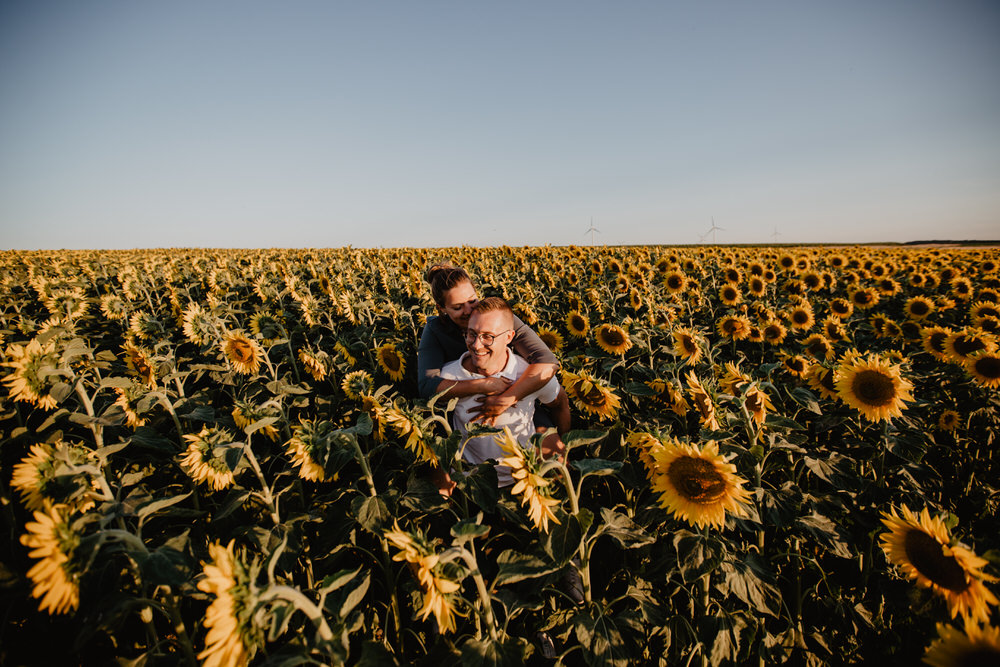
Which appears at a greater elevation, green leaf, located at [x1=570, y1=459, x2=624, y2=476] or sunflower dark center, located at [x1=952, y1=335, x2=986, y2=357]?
green leaf, located at [x1=570, y1=459, x2=624, y2=476]

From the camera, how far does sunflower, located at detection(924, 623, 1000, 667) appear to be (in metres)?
1.03

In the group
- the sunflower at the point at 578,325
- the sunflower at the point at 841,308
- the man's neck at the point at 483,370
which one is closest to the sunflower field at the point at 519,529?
the man's neck at the point at 483,370

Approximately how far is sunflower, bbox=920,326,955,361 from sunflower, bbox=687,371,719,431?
3.68 metres

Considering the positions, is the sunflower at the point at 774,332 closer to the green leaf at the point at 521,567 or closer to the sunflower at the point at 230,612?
the green leaf at the point at 521,567

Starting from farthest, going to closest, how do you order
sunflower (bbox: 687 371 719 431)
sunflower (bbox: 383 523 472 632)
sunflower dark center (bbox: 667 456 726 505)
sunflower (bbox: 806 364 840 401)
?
sunflower (bbox: 806 364 840 401) → sunflower (bbox: 687 371 719 431) → sunflower dark center (bbox: 667 456 726 505) → sunflower (bbox: 383 523 472 632)

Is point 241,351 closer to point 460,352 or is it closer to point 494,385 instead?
point 460,352

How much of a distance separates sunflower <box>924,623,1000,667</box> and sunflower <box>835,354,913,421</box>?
Answer: 5.29 ft

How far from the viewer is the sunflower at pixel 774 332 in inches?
188

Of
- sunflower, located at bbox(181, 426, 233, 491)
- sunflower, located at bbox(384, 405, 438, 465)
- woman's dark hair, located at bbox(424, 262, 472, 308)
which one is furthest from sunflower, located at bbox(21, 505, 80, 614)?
woman's dark hair, located at bbox(424, 262, 472, 308)

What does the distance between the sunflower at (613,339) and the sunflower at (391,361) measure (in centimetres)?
210

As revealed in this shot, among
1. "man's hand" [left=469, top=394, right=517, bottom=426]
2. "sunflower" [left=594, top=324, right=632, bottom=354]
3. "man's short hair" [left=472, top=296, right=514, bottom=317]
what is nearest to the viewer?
"man's hand" [left=469, top=394, right=517, bottom=426]

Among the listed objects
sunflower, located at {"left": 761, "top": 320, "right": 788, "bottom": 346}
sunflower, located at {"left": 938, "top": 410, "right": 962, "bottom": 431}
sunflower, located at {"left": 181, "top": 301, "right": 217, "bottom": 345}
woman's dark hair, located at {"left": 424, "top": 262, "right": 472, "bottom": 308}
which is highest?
woman's dark hair, located at {"left": 424, "top": 262, "right": 472, "bottom": 308}

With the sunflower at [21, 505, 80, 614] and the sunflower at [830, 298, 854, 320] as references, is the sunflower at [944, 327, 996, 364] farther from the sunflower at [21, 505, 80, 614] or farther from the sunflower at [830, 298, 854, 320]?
the sunflower at [21, 505, 80, 614]

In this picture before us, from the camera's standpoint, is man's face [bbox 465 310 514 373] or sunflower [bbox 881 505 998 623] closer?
sunflower [bbox 881 505 998 623]
